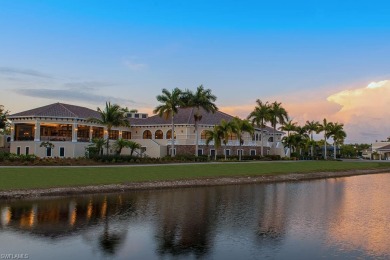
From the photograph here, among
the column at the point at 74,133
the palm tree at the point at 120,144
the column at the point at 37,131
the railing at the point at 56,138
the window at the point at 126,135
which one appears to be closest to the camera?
the palm tree at the point at 120,144

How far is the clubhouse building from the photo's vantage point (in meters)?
68.9

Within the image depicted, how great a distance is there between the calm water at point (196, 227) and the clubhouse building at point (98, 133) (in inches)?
1635

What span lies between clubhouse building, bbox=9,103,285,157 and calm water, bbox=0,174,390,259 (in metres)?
41.5

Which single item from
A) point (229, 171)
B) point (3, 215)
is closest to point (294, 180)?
point (229, 171)

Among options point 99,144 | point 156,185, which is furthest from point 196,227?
point 99,144

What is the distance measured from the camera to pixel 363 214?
79.7 feet

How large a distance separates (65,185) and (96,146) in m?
35.4

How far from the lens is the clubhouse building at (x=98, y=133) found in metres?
68.9

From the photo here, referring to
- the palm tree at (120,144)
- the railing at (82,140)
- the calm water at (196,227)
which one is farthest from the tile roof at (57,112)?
the calm water at (196,227)

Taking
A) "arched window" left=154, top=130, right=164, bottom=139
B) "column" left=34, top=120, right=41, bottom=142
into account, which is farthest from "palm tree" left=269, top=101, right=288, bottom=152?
"column" left=34, top=120, right=41, bottom=142

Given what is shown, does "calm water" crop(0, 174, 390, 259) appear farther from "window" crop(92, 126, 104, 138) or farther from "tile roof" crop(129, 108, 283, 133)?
"tile roof" crop(129, 108, 283, 133)

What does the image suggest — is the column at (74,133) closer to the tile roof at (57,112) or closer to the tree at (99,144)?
the tile roof at (57,112)

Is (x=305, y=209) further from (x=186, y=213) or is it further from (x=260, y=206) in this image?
(x=186, y=213)

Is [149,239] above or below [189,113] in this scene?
below
